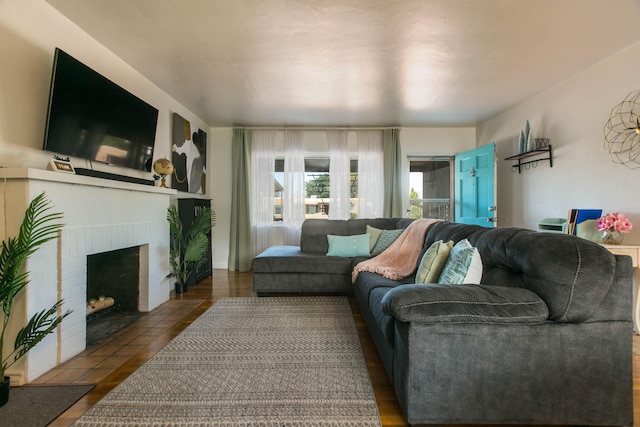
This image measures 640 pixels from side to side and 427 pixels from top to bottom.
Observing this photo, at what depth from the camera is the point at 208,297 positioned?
3391 mm

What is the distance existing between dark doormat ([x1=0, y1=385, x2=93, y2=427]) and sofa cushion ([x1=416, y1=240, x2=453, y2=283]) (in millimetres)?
2038

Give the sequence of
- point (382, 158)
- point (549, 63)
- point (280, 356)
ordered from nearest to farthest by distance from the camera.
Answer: point (280, 356)
point (549, 63)
point (382, 158)

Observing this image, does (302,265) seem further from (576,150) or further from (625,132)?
(625,132)

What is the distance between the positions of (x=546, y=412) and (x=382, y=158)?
4.07 m

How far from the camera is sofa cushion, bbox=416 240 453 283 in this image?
193cm

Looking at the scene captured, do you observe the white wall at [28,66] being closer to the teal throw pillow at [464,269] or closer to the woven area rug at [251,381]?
the woven area rug at [251,381]

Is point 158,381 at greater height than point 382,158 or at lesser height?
lesser

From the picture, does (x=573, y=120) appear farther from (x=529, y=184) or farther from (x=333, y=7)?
(x=333, y=7)

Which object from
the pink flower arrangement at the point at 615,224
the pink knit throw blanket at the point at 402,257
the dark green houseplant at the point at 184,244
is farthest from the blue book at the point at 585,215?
the dark green houseplant at the point at 184,244

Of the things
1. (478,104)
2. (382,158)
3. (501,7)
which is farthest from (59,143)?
(478,104)

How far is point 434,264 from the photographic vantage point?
1.95m

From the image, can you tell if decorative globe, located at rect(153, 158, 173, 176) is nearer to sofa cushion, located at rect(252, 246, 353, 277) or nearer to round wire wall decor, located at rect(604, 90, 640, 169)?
sofa cushion, located at rect(252, 246, 353, 277)


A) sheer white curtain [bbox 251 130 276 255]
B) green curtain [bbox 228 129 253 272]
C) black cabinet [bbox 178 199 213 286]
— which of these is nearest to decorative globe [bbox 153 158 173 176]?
black cabinet [bbox 178 199 213 286]

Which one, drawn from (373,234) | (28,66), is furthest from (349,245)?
(28,66)
